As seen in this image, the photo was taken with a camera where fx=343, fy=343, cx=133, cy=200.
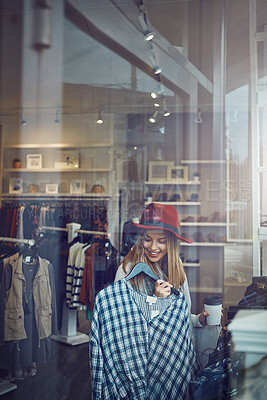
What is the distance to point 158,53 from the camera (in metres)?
1.93

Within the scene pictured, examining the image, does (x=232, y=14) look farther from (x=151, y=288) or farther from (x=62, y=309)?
(x=62, y=309)

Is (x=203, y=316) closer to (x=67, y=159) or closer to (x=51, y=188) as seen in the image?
(x=51, y=188)

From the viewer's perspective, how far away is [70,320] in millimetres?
2773

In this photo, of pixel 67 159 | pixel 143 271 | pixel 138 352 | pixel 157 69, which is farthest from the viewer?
pixel 67 159

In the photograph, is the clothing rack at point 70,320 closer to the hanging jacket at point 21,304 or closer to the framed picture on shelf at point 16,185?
the hanging jacket at point 21,304

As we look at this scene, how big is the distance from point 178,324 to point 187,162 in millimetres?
2584

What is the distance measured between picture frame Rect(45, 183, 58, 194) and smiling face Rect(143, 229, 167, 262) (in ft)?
7.99

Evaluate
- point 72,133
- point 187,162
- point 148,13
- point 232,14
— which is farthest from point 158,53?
point 72,133

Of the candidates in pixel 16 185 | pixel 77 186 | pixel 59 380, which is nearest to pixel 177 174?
pixel 77 186

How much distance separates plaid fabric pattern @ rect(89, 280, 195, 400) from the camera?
4.16 ft

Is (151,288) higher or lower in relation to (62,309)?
higher

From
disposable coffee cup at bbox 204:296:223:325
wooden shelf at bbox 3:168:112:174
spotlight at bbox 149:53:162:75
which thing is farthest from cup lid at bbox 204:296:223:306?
wooden shelf at bbox 3:168:112:174

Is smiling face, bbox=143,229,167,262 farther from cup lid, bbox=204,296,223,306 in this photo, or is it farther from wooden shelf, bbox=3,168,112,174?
wooden shelf, bbox=3,168,112,174

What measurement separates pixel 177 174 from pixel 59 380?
224 cm
